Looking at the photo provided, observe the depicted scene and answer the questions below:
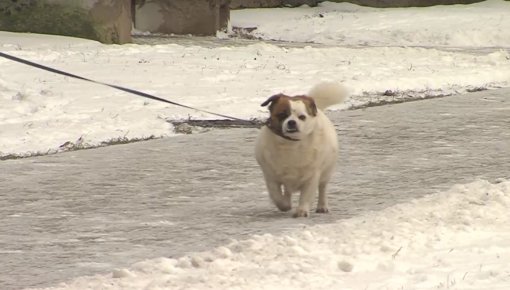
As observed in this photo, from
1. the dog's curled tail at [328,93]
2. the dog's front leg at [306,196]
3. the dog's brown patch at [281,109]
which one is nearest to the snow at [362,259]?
the dog's front leg at [306,196]

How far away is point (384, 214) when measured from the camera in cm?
751

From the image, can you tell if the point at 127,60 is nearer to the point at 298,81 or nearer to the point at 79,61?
the point at 79,61

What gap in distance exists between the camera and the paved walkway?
6.73 metres

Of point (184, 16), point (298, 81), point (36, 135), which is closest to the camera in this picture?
point (36, 135)

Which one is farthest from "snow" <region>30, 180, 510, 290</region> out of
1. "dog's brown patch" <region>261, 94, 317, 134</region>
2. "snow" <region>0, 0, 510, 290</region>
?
"dog's brown patch" <region>261, 94, 317, 134</region>

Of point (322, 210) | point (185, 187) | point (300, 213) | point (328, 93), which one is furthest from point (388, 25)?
point (300, 213)

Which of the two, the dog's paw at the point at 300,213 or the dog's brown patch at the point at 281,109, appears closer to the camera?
the dog's brown patch at the point at 281,109

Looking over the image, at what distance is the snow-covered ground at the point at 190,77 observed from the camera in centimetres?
1245

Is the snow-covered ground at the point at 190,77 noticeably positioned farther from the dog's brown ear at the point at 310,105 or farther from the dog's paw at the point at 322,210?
the dog's brown ear at the point at 310,105

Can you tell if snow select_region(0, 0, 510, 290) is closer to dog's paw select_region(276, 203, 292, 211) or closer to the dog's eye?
dog's paw select_region(276, 203, 292, 211)

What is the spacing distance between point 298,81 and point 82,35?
19.3 feet

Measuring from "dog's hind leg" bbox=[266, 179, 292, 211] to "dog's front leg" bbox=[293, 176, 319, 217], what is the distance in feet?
0.50

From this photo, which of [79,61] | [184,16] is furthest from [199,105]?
[184,16]

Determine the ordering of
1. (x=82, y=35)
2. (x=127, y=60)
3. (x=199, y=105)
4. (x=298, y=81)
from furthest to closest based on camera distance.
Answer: (x=82, y=35), (x=127, y=60), (x=298, y=81), (x=199, y=105)
